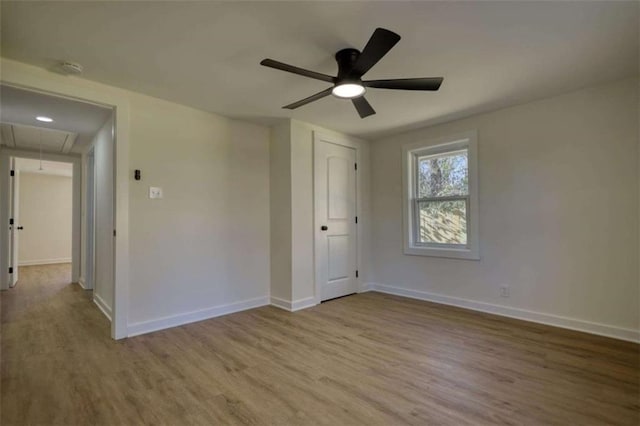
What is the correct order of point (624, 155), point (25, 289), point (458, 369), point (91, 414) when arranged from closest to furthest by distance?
point (91, 414) < point (458, 369) < point (624, 155) < point (25, 289)

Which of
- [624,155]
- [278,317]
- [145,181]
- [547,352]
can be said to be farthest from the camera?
[278,317]

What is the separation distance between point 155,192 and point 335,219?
2250 millimetres

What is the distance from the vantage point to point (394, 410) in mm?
1795

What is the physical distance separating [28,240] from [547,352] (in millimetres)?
9778

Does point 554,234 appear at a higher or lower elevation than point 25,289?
higher

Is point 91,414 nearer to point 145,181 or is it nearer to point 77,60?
point 145,181

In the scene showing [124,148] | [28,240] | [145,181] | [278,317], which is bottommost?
[278,317]

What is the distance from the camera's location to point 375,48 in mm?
1875

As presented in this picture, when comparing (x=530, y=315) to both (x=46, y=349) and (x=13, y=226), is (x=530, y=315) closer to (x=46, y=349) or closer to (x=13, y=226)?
(x=46, y=349)

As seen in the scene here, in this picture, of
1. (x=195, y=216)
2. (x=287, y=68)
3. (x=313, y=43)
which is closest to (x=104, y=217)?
(x=195, y=216)

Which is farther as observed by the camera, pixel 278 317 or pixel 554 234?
pixel 278 317

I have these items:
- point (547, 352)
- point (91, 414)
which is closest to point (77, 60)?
point (91, 414)

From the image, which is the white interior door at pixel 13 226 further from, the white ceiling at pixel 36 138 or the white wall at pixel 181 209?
the white wall at pixel 181 209

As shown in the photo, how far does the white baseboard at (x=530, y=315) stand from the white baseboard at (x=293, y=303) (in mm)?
1333
